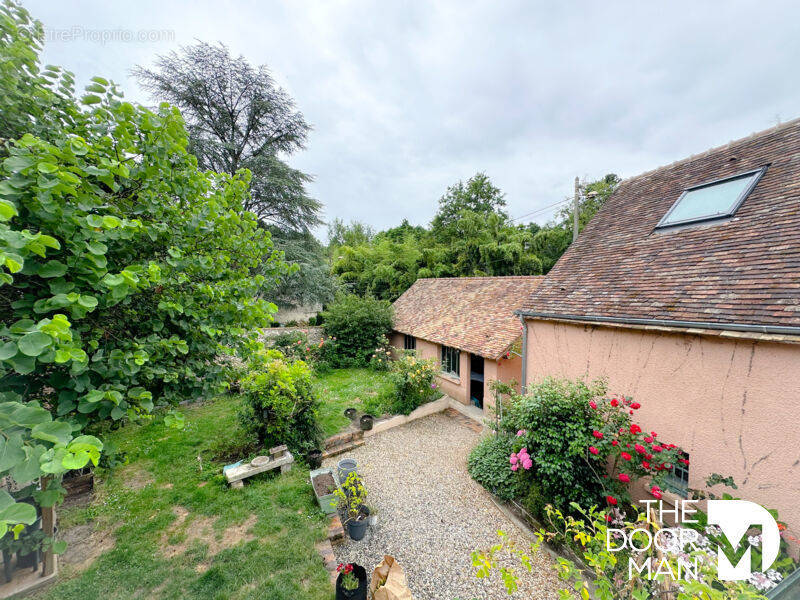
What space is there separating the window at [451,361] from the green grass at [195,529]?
7.00 meters

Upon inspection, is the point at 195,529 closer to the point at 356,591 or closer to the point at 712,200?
the point at 356,591

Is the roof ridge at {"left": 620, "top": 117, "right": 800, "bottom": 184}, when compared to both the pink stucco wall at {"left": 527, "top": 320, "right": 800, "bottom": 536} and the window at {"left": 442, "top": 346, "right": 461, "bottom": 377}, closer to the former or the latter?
the pink stucco wall at {"left": 527, "top": 320, "right": 800, "bottom": 536}

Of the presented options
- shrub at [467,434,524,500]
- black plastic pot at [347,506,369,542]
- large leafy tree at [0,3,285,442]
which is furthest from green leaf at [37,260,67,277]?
shrub at [467,434,524,500]

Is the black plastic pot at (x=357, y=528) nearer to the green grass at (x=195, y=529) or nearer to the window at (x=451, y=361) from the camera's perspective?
the green grass at (x=195, y=529)

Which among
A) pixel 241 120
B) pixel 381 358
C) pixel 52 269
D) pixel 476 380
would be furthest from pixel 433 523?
pixel 241 120

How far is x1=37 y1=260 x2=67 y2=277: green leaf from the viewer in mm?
1737

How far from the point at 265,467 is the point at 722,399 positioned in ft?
26.9

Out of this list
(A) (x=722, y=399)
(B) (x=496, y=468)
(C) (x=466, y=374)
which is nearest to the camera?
(A) (x=722, y=399)

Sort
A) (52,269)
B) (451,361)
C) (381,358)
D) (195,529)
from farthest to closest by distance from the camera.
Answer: (381,358) < (451,361) < (195,529) < (52,269)

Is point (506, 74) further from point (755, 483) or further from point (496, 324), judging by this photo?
point (755, 483)

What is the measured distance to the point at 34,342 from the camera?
1360 millimetres

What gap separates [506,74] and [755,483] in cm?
1118

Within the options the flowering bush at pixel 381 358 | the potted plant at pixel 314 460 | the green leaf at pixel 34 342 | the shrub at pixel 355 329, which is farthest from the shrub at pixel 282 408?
the shrub at pixel 355 329

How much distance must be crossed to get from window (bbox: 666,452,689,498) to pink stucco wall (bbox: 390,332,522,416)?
3.75 metres
